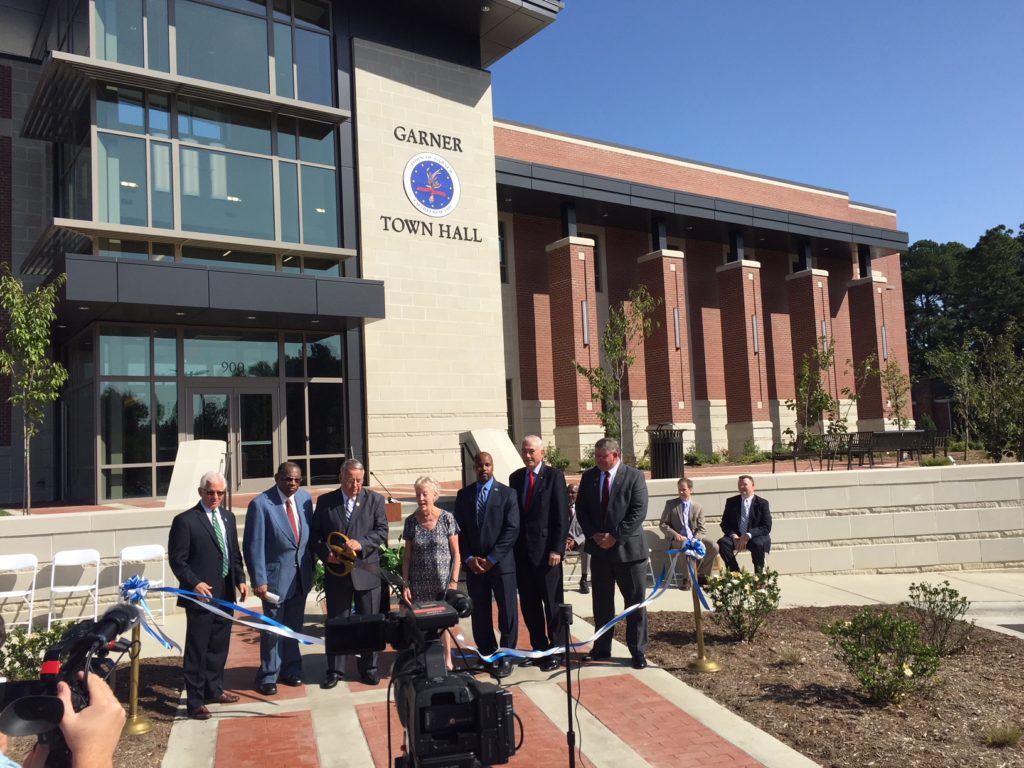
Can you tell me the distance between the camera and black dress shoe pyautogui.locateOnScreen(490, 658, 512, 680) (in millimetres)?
6582

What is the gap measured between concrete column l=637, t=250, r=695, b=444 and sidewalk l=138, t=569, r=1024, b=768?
2066 cm

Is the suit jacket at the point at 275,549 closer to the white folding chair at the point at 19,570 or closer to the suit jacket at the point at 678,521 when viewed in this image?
the white folding chair at the point at 19,570

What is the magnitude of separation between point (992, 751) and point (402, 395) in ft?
50.6

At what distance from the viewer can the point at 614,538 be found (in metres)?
6.97

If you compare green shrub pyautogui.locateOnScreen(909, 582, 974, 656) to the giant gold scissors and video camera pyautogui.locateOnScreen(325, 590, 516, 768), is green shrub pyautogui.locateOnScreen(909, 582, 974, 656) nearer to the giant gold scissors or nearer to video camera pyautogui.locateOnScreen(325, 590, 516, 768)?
the giant gold scissors

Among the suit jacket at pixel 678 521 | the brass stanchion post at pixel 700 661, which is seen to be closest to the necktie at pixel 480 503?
the brass stanchion post at pixel 700 661

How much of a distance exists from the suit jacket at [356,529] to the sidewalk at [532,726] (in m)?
0.88

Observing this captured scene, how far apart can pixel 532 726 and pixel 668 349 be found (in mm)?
22881

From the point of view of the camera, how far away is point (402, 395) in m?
19.4

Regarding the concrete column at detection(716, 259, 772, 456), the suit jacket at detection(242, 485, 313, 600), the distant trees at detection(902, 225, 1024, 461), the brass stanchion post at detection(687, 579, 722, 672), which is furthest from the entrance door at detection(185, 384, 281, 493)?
the distant trees at detection(902, 225, 1024, 461)

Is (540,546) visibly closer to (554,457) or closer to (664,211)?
(554,457)

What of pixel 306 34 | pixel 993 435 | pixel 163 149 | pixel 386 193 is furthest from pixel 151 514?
pixel 993 435

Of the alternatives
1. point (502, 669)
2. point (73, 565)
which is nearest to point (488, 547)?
point (502, 669)

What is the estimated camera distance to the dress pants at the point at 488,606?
272 inches
